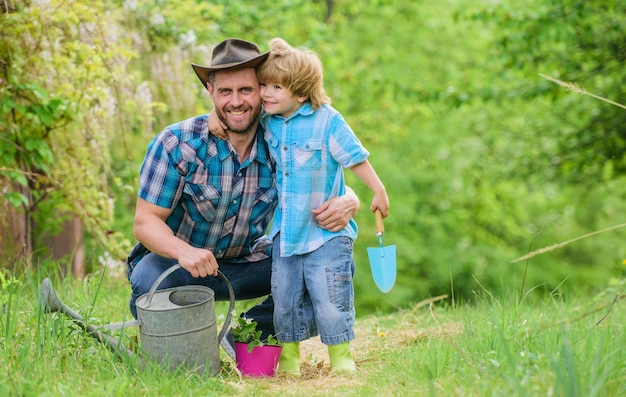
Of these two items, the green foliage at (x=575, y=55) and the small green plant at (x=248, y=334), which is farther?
the green foliage at (x=575, y=55)

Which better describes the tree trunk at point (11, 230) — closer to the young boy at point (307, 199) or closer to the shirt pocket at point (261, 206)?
the shirt pocket at point (261, 206)

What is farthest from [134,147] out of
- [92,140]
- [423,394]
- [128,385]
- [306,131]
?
[423,394]

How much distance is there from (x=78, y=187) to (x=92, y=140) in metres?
0.32

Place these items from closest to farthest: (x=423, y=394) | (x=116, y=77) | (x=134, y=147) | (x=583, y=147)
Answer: (x=423, y=394) → (x=116, y=77) → (x=134, y=147) → (x=583, y=147)

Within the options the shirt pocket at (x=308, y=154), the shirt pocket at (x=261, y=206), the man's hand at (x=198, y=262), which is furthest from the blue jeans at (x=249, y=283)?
the shirt pocket at (x=308, y=154)

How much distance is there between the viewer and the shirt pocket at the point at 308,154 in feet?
10.6

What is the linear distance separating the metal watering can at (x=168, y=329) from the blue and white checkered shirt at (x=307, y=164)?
53cm

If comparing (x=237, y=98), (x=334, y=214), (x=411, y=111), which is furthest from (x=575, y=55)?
(x=237, y=98)

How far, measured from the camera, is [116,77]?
4.54m

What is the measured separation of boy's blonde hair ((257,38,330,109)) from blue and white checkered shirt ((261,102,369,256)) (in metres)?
0.08

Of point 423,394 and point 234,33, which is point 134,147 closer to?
point 234,33

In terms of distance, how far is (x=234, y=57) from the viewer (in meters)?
3.19

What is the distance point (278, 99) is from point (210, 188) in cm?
53

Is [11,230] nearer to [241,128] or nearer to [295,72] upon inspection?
[241,128]
